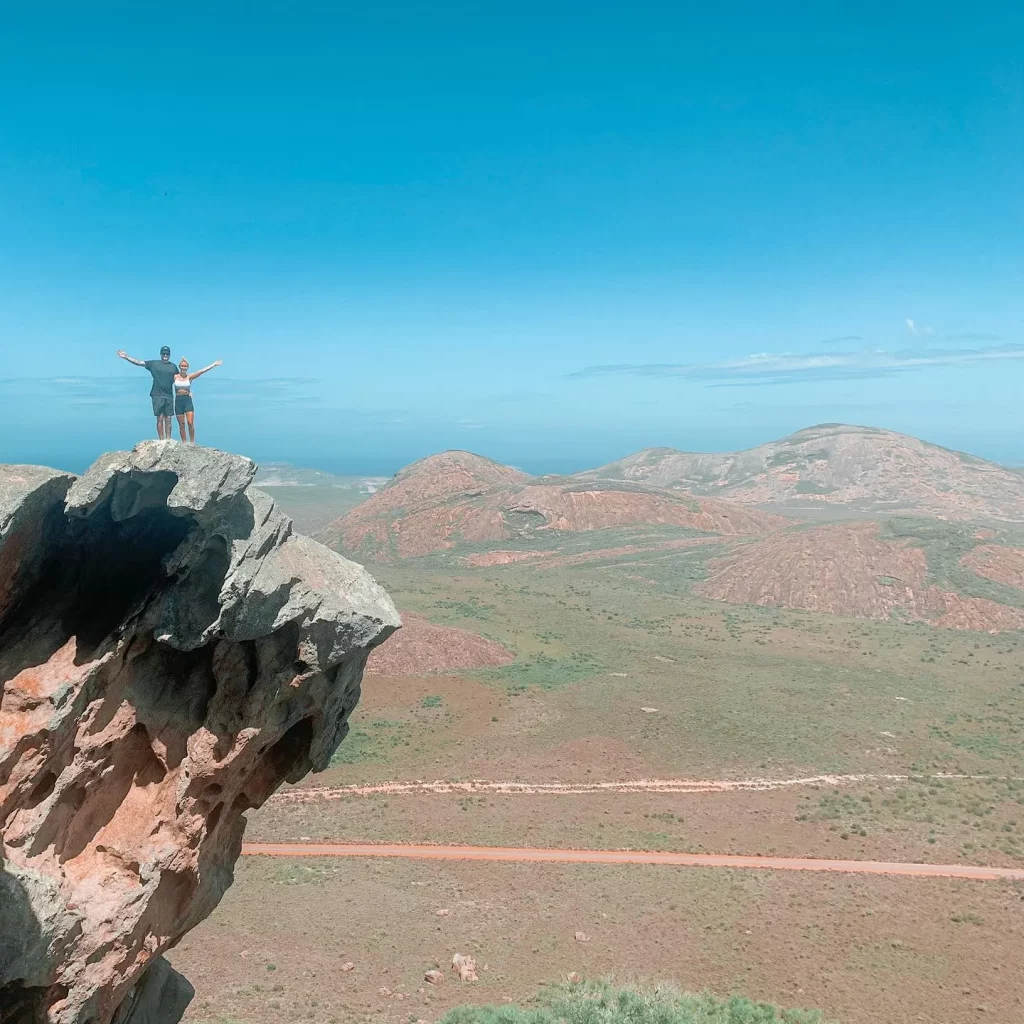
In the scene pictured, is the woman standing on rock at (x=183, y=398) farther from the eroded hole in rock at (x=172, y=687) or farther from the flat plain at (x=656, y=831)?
the flat plain at (x=656, y=831)

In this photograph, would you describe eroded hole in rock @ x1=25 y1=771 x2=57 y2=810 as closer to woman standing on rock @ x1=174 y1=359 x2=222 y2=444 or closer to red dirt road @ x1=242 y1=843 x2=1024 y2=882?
woman standing on rock @ x1=174 y1=359 x2=222 y2=444

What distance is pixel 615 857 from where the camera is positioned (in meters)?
24.9

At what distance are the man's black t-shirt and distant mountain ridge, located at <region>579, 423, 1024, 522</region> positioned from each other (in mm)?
145566

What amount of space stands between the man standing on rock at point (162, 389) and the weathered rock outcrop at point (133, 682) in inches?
83.4

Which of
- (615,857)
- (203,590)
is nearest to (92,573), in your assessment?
(203,590)

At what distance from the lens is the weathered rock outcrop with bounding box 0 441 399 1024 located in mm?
8641

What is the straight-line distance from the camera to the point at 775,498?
159 m

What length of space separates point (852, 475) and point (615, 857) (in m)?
155

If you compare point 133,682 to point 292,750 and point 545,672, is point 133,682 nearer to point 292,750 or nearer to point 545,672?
point 292,750

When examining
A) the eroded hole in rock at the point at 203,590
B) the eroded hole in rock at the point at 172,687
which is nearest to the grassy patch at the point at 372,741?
the eroded hole in rock at the point at 172,687

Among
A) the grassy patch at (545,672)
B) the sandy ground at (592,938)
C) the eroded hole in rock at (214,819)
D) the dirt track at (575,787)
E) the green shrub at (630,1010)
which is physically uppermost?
the eroded hole in rock at (214,819)

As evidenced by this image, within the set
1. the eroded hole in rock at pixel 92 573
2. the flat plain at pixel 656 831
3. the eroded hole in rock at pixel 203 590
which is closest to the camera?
the eroded hole in rock at pixel 92 573

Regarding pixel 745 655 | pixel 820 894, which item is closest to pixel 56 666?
pixel 820 894

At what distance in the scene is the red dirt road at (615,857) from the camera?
78.8ft
